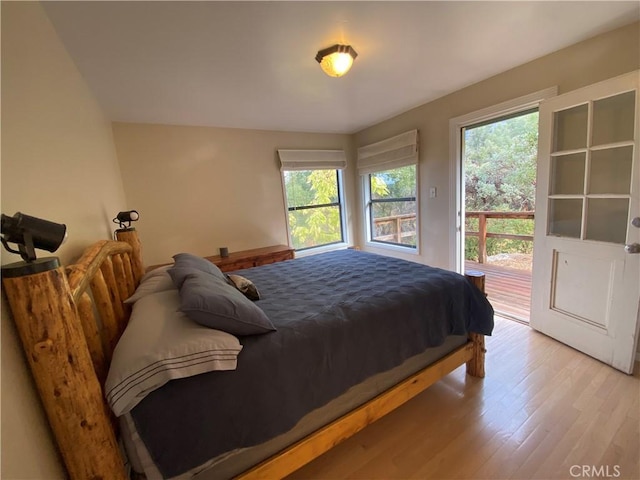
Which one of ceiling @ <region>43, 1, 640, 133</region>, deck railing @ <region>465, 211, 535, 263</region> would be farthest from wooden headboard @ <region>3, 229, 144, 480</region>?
deck railing @ <region>465, 211, 535, 263</region>

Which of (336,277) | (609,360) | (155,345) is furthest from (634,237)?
(155,345)

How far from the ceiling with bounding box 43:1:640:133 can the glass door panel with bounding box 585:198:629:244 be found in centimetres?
118

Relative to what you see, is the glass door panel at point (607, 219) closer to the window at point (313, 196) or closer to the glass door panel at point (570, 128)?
the glass door panel at point (570, 128)

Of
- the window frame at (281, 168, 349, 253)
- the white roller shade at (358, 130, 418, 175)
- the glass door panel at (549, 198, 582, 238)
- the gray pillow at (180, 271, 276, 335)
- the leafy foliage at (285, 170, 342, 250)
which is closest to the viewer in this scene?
the gray pillow at (180, 271, 276, 335)

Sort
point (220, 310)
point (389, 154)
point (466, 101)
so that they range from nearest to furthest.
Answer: point (220, 310), point (466, 101), point (389, 154)

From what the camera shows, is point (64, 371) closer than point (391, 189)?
Yes

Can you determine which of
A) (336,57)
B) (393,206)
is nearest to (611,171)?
(336,57)

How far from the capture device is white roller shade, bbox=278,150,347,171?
12.5 ft

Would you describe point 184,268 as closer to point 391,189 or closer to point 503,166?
point 391,189

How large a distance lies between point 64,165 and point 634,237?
3.38 m

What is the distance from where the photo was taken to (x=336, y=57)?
1791 millimetres

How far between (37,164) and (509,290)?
14.6ft

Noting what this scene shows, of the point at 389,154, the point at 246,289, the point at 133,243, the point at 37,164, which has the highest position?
the point at 389,154

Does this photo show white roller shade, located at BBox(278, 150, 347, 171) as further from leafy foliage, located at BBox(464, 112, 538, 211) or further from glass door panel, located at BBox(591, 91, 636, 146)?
glass door panel, located at BBox(591, 91, 636, 146)
